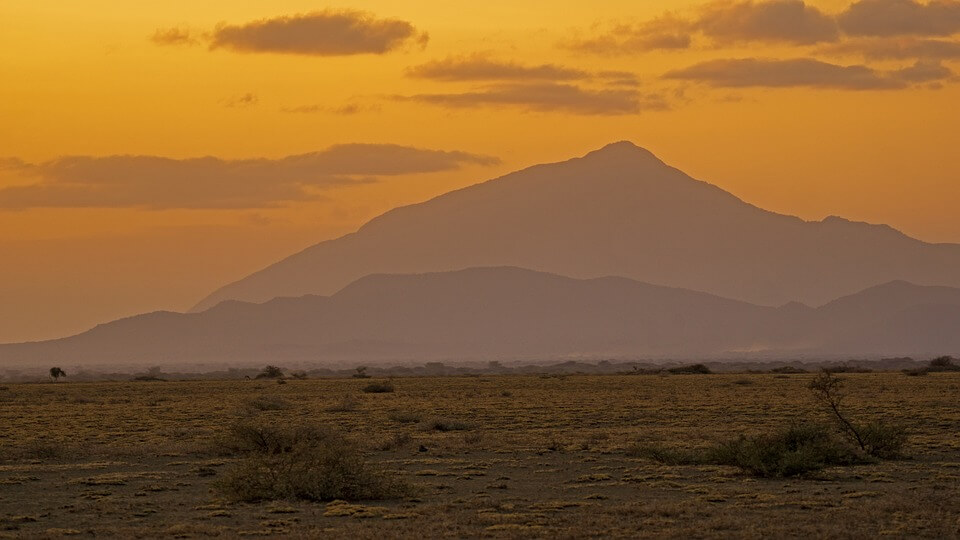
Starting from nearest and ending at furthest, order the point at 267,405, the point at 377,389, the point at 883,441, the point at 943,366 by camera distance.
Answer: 1. the point at 883,441
2. the point at 267,405
3. the point at 377,389
4. the point at 943,366

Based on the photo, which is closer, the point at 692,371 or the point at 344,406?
the point at 344,406

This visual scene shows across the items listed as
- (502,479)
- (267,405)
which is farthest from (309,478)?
(267,405)

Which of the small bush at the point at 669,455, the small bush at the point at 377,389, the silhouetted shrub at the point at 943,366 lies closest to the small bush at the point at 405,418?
the small bush at the point at 669,455

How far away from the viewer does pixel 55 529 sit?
2233cm

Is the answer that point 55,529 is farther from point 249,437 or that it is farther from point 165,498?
point 249,437

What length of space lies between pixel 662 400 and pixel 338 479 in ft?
117

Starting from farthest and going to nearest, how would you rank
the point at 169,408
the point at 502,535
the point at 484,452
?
the point at 169,408 → the point at 484,452 → the point at 502,535

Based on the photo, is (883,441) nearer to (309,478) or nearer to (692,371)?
(309,478)

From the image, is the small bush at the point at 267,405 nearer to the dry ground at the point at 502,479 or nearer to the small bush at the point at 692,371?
the dry ground at the point at 502,479

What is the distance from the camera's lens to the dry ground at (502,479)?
868 inches

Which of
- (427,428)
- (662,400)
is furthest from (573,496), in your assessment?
(662,400)

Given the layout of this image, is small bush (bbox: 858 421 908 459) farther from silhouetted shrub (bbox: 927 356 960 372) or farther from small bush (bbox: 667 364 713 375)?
silhouetted shrub (bbox: 927 356 960 372)

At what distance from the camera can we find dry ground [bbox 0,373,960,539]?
72.3 feet

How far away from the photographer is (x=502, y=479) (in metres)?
28.7
